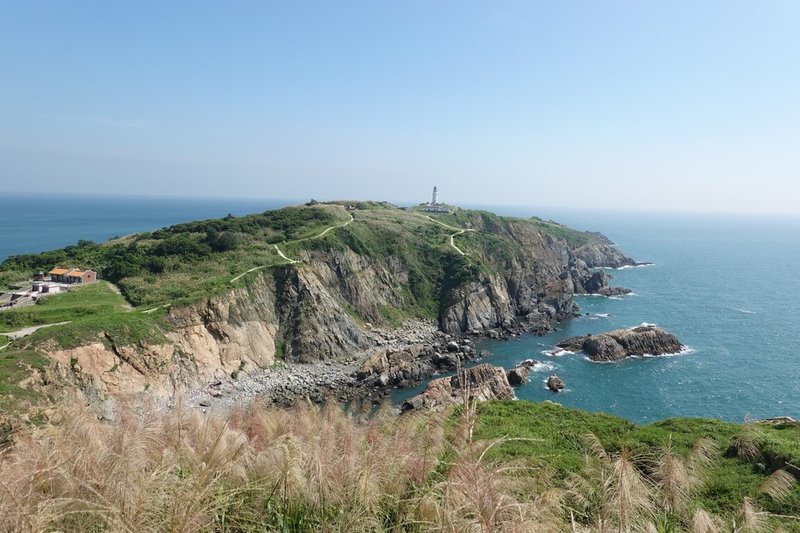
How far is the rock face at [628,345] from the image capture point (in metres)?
52.4

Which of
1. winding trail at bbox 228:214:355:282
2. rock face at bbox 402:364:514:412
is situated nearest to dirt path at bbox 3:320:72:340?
winding trail at bbox 228:214:355:282

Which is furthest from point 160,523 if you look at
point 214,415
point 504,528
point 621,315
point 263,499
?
point 621,315

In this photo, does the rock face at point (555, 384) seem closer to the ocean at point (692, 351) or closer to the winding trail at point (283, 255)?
the ocean at point (692, 351)

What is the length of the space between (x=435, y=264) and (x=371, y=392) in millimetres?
35736

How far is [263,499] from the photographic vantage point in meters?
5.88

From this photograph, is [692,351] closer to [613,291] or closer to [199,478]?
[613,291]

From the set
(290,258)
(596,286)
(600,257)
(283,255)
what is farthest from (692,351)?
(600,257)

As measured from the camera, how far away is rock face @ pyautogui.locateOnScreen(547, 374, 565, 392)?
4397 cm

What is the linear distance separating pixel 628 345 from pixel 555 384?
51.3 feet

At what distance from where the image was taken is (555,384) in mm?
44312

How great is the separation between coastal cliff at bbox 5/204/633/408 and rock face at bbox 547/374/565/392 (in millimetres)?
12609

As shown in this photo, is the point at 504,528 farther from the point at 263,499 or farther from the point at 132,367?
the point at 132,367

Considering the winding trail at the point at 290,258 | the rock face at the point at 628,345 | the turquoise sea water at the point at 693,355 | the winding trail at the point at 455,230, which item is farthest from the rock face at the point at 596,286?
the winding trail at the point at 290,258

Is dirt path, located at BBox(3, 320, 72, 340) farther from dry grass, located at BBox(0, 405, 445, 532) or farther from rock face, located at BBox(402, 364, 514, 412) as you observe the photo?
dry grass, located at BBox(0, 405, 445, 532)
